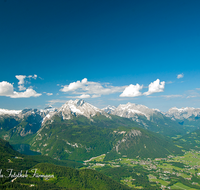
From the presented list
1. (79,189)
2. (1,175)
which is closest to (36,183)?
(1,175)

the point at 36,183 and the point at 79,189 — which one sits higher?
the point at 36,183

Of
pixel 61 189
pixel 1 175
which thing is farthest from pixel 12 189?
pixel 61 189

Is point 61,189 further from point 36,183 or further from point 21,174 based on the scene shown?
point 21,174

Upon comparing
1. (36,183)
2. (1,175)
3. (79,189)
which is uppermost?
(1,175)

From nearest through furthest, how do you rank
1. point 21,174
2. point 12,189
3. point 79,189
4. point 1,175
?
point 12,189 → point 1,175 → point 21,174 → point 79,189

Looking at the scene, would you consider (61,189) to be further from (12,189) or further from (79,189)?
(12,189)

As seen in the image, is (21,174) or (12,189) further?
(21,174)

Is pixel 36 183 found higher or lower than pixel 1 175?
lower

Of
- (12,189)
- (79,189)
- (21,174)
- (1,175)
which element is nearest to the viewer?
(12,189)

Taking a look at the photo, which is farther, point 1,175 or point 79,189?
point 79,189
